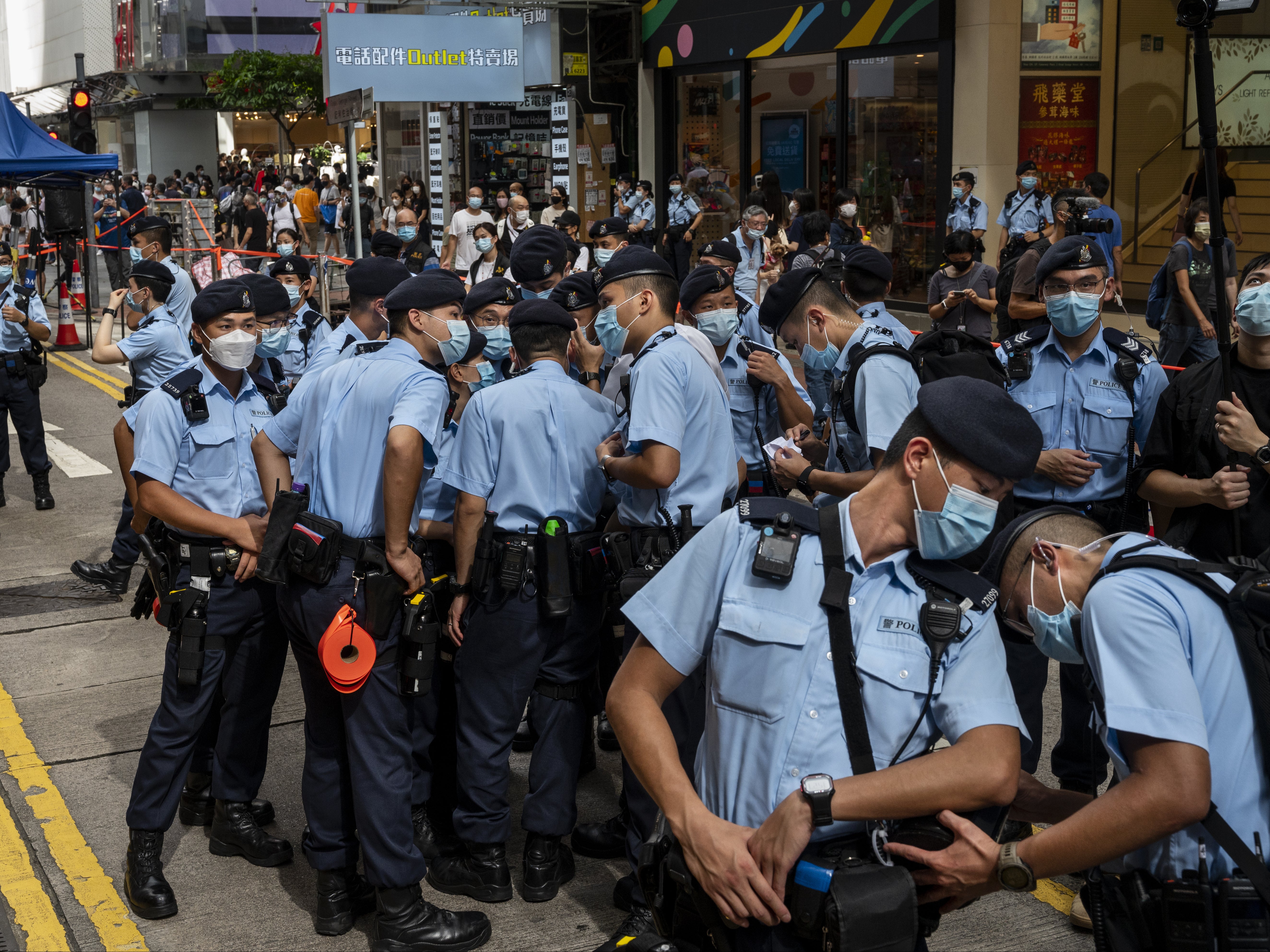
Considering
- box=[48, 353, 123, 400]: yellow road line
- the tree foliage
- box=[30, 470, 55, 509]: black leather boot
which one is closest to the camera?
box=[30, 470, 55, 509]: black leather boot

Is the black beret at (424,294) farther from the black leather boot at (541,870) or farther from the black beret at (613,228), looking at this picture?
the black beret at (613,228)

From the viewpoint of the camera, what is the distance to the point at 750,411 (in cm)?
577

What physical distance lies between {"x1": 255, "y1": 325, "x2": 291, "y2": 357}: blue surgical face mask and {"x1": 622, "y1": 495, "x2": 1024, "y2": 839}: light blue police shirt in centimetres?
444

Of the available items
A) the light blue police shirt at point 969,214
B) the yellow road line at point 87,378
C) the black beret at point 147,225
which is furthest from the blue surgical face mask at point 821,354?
the yellow road line at point 87,378

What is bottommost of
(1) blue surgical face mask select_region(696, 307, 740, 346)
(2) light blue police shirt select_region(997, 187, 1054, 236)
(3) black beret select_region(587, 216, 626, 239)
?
(1) blue surgical face mask select_region(696, 307, 740, 346)

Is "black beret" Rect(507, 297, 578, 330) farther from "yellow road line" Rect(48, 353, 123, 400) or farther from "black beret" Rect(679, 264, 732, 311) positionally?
"yellow road line" Rect(48, 353, 123, 400)

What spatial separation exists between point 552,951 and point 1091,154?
17506mm

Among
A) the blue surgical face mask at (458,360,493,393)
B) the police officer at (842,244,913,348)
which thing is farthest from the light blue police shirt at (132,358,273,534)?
the police officer at (842,244,913,348)

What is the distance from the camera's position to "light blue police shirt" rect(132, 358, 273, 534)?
4.73 metres

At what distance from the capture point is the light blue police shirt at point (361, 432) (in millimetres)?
4309

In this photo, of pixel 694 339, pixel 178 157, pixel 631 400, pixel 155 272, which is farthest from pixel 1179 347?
pixel 178 157

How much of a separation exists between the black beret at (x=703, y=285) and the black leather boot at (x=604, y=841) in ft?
7.58

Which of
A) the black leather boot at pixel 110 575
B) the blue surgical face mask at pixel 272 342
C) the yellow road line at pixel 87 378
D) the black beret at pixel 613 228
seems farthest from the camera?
the yellow road line at pixel 87 378

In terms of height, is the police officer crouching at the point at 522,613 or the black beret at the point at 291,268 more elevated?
the black beret at the point at 291,268
